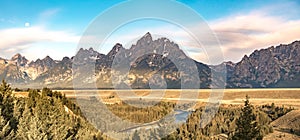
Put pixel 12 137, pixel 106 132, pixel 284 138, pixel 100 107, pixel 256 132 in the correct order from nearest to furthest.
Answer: pixel 12 137 < pixel 256 132 < pixel 100 107 < pixel 284 138 < pixel 106 132

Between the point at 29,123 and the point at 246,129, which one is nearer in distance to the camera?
the point at 29,123

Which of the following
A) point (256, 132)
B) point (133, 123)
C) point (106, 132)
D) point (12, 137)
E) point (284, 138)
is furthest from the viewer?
point (133, 123)

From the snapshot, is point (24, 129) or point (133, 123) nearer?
point (24, 129)

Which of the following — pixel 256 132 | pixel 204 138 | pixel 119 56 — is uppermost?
pixel 119 56

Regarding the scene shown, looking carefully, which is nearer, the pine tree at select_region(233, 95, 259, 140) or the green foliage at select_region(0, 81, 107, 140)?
the green foliage at select_region(0, 81, 107, 140)

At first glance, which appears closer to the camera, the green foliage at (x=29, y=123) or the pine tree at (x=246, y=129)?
the green foliage at (x=29, y=123)

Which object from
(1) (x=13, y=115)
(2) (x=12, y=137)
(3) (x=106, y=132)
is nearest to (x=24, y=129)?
(2) (x=12, y=137)

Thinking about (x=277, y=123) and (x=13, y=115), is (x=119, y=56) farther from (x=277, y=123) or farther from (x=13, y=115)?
(x=277, y=123)

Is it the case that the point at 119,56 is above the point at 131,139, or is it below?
above

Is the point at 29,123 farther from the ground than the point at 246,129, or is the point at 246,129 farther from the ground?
the point at 29,123
